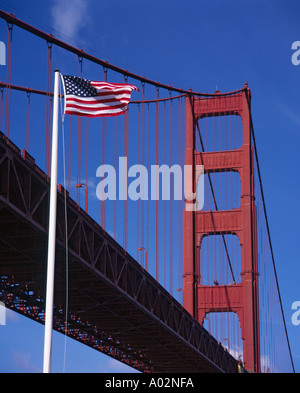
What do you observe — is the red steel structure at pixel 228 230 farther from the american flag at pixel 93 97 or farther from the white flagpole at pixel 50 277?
the white flagpole at pixel 50 277

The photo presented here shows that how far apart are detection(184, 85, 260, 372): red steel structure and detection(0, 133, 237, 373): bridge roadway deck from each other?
238 centimetres

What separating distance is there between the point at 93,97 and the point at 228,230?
3686 cm

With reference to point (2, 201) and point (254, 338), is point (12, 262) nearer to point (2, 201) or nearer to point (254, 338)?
point (2, 201)

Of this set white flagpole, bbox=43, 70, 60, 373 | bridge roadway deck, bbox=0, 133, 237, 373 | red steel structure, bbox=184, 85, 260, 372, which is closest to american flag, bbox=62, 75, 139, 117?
white flagpole, bbox=43, 70, 60, 373

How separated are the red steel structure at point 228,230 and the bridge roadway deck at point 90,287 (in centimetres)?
238

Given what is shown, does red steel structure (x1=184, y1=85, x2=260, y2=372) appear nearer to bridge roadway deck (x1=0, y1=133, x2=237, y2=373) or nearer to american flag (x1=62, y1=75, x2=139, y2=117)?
bridge roadway deck (x1=0, y1=133, x2=237, y2=373)

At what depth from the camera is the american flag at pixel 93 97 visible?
22219mm

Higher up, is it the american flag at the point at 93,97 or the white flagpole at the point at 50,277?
the american flag at the point at 93,97

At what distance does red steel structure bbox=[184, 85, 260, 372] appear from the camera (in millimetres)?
56250

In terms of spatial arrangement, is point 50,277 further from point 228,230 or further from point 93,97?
point 228,230

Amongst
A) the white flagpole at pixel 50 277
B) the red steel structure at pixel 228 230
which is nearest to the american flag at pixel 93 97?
the white flagpole at pixel 50 277

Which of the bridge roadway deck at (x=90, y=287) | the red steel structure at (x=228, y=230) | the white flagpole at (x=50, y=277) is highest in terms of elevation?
the red steel structure at (x=228, y=230)

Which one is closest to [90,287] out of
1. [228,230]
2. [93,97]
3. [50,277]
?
[93,97]

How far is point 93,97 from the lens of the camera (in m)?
22.7
